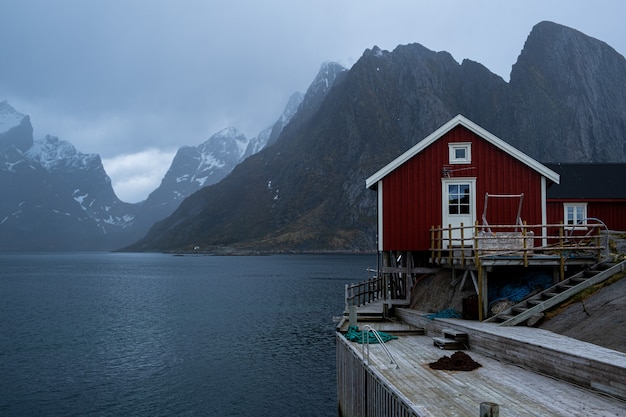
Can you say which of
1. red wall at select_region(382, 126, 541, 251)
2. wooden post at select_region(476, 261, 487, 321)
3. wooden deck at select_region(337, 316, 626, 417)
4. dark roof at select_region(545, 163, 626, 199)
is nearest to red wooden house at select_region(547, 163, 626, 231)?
dark roof at select_region(545, 163, 626, 199)

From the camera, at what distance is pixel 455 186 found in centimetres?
2983

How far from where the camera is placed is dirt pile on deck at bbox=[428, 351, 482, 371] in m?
16.9

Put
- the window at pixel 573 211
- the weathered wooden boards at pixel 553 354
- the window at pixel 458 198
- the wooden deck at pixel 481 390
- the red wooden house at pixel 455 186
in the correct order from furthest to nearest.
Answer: the window at pixel 573 211, the window at pixel 458 198, the red wooden house at pixel 455 186, the weathered wooden boards at pixel 553 354, the wooden deck at pixel 481 390

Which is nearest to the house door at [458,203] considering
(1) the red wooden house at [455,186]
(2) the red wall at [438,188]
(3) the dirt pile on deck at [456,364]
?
(1) the red wooden house at [455,186]

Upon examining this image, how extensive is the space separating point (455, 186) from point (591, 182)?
2312 centimetres

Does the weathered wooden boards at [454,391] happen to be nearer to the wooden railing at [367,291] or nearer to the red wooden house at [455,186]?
the red wooden house at [455,186]

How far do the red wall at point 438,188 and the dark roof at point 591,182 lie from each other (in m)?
16.8

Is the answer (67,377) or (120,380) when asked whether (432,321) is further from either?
(67,377)

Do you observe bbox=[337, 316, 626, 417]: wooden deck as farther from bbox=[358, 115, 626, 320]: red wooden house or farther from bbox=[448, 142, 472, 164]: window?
bbox=[448, 142, 472, 164]: window

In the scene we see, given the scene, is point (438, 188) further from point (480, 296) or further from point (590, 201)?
point (590, 201)

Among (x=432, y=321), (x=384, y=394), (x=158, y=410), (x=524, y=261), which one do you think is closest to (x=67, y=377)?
(x=158, y=410)

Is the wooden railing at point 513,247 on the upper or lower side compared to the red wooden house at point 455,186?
lower

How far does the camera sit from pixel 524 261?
23.4 metres

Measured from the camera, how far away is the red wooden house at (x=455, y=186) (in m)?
29.4
